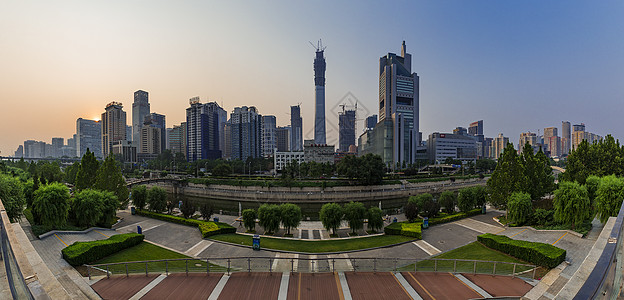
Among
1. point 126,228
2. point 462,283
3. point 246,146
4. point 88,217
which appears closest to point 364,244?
point 462,283

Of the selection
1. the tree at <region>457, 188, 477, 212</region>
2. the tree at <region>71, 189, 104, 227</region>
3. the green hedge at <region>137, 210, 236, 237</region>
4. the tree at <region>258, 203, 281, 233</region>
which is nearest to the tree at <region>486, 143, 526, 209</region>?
the tree at <region>457, 188, 477, 212</region>

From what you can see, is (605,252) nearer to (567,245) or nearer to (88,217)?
(567,245)

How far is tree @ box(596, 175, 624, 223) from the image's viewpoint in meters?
16.1

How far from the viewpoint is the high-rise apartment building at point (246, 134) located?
5177 inches

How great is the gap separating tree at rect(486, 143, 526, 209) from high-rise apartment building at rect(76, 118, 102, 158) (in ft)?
725

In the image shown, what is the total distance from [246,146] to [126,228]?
4438 inches

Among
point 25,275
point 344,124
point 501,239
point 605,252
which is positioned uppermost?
point 344,124

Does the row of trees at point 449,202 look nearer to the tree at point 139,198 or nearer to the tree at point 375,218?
Answer: the tree at point 375,218

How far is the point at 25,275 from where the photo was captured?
9.92ft

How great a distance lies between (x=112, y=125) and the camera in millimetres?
145000

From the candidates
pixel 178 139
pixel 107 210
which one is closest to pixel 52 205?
pixel 107 210

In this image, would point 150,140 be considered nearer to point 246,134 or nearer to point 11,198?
point 246,134

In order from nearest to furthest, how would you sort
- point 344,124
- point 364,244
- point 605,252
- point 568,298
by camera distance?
point 568,298
point 605,252
point 364,244
point 344,124

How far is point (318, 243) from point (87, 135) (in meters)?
225
